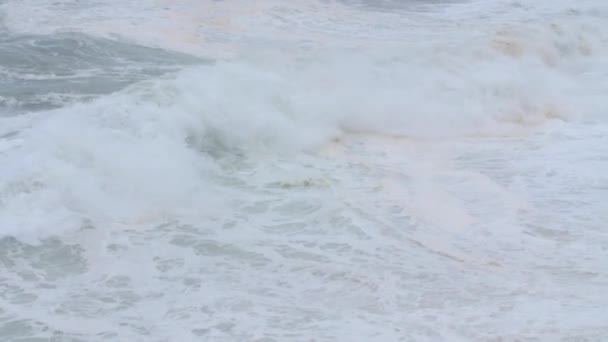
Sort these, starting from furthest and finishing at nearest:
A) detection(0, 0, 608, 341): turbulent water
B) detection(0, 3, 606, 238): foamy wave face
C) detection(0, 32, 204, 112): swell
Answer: detection(0, 32, 204, 112): swell → detection(0, 3, 606, 238): foamy wave face → detection(0, 0, 608, 341): turbulent water

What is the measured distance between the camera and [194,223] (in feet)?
24.2

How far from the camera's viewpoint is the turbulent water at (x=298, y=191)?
19.9 feet

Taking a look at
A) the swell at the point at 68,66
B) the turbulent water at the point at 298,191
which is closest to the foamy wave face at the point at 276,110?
the turbulent water at the point at 298,191

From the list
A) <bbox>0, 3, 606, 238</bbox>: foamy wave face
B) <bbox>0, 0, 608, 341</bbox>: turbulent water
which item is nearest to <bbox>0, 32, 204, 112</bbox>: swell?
<bbox>0, 0, 608, 341</bbox>: turbulent water

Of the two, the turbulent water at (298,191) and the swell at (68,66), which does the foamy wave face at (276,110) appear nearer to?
the turbulent water at (298,191)

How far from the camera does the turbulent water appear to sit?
6051 millimetres

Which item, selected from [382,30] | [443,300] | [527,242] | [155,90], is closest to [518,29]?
[382,30]

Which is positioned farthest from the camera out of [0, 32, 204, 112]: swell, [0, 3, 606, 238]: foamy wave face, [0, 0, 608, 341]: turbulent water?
[0, 32, 204, 112]: swell

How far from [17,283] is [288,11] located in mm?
11207

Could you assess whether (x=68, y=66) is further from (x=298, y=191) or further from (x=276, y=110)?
(x=298, y=191)

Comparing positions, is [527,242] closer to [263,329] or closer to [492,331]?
[492,331]

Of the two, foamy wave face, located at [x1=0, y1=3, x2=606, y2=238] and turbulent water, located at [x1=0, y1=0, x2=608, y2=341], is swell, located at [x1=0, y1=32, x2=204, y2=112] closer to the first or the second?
turbulent water, located at [x1=0, y1=0, x2=608, y2=341]

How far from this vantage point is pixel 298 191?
8148 millimetres

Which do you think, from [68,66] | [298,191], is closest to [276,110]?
[298,191]
